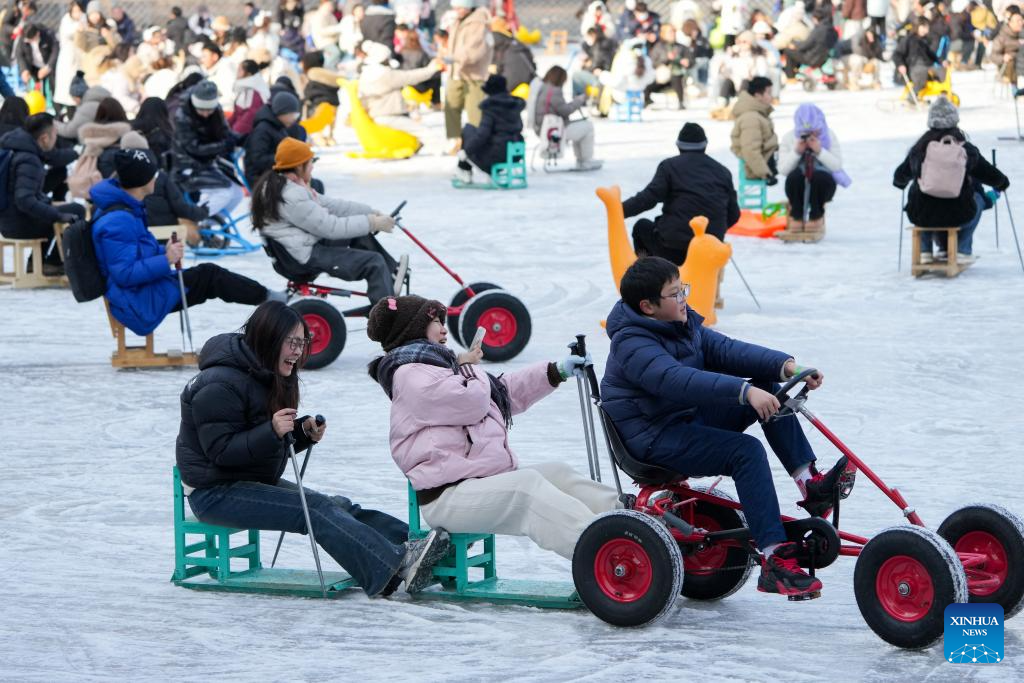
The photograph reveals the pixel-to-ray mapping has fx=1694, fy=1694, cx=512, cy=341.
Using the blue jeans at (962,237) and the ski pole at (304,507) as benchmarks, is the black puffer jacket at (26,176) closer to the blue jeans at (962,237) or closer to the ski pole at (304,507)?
the blue jeans at (962,237)

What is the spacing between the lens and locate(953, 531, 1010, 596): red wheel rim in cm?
499

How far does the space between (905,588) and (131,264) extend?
606cm

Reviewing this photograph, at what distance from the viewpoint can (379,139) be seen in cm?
2120

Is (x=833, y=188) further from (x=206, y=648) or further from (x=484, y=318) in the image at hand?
(x=206, y=648)

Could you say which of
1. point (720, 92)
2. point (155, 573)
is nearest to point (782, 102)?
point (720, 92)

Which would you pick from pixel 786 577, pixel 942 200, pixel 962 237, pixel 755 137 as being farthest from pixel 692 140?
pixel 786 577

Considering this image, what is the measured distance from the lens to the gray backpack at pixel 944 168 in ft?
40.6

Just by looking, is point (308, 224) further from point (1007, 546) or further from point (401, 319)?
point (1007, 546)

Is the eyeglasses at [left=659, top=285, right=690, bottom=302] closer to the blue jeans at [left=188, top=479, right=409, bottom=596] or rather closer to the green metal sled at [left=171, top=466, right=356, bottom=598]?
the blue jeans at [left=188, top=479, right=409, bottom=596]

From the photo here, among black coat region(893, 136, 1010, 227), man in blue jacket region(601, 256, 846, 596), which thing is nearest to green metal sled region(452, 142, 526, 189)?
black coat region(893, 136, 1010, 227)

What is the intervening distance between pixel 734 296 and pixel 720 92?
1323cm

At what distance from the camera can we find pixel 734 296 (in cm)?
1269

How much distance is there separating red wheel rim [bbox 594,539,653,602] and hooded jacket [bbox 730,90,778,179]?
1091cm

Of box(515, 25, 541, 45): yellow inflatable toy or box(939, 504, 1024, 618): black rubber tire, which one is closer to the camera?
box(939, 504, 1024, 618): black rubber tire
